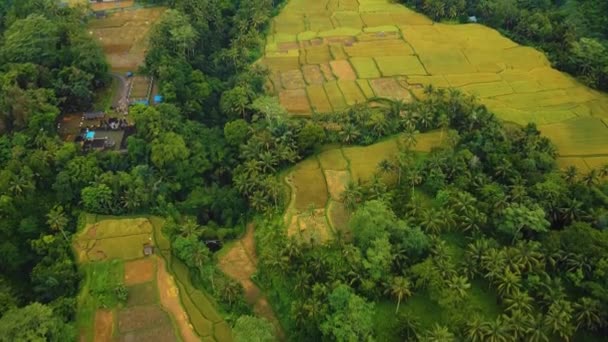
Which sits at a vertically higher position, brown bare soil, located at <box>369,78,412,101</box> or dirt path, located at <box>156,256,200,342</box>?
brown bare soil, located at <box>369,78,412,101</box>

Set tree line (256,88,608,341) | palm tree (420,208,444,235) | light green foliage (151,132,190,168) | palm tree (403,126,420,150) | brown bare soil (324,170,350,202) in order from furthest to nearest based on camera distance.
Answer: palm tree (403,126,420,150), light green foliage (151,132,190,168), brown bare soil (324,170,350,202), palm tree (420,208,444,235), tree line (256,88,608,341)

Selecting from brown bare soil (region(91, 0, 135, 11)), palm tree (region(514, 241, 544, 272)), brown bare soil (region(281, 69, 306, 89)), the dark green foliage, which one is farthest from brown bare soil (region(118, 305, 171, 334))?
brown bare soil (region(91, 0, 135, 11))

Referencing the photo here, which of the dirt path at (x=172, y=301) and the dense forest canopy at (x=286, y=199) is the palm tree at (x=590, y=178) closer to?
→ the dense forest canopy at (x=286, y=199)

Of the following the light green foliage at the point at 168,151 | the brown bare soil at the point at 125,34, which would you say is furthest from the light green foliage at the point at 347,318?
the brown bare soil at the point at 125,34

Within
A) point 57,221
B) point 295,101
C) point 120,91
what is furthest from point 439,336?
point 120,91

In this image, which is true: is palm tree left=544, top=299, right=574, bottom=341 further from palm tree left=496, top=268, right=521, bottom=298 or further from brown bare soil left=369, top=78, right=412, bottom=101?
brown bare soil left=369, top=78, right=412, bottom=101

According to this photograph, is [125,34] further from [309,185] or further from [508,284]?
[508,284]
